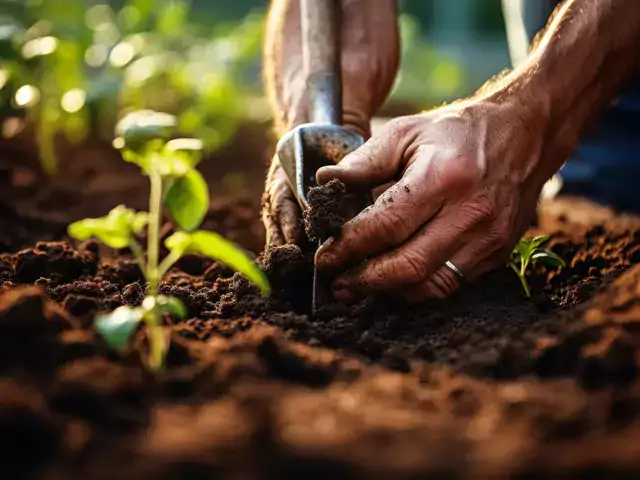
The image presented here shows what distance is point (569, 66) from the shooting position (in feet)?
5.72

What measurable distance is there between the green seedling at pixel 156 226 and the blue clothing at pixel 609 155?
6.91 ft

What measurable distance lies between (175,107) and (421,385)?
11.1 feet

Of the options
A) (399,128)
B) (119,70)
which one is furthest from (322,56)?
(119,70)

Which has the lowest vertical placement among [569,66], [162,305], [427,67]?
[162,305]

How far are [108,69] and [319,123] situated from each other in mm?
2350

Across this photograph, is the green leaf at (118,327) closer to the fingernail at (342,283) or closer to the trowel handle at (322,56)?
the fingernail at (342,283)

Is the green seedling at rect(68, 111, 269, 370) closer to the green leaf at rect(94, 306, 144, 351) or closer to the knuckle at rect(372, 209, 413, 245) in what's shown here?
the green leaf at rect(94, 306, 144, 351)

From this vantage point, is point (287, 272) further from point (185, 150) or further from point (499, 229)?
point (499, 229)

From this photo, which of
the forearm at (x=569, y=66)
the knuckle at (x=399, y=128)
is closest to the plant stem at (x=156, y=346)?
the knuckle at (x=399, y=128)

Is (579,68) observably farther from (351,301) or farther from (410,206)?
(351,301)

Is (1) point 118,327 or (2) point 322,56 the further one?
(2) point 322,56

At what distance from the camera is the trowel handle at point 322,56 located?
180cm

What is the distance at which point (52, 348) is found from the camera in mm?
1080

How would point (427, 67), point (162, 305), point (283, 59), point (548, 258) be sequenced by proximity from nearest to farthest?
point (162, 305) < point (548, 258) < point (283, 59) < point (427, 67)
